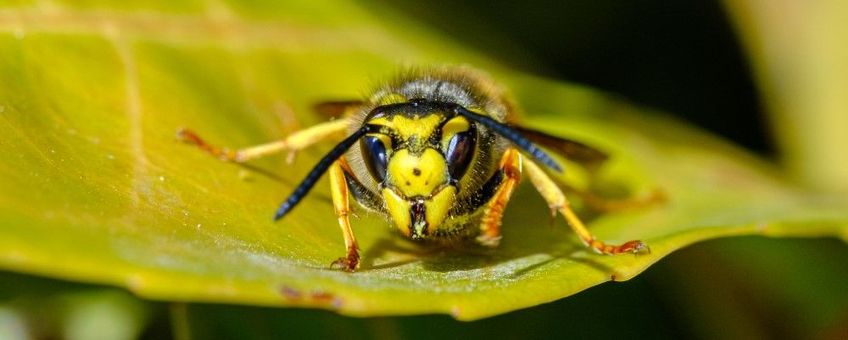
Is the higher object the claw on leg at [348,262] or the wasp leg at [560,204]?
the wasp leg at [560,204]

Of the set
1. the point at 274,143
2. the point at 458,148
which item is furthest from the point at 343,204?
the point at 274,143

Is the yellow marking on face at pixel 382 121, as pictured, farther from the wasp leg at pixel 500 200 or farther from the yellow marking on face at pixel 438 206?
the wasp leg at pixel 500 200

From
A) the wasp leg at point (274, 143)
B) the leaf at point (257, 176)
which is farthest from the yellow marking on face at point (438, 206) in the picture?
the wasp leg at point (274, 143)

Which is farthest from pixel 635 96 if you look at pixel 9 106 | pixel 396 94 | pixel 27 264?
pixel 27 264

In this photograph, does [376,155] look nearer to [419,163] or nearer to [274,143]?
[419,163]

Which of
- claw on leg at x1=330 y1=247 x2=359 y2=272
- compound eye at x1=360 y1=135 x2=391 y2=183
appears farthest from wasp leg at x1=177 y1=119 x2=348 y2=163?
claw on leg at x1=330 y1=247 x2=359 y2=272

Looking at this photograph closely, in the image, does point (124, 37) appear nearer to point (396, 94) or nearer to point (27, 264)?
point (396, 94)
